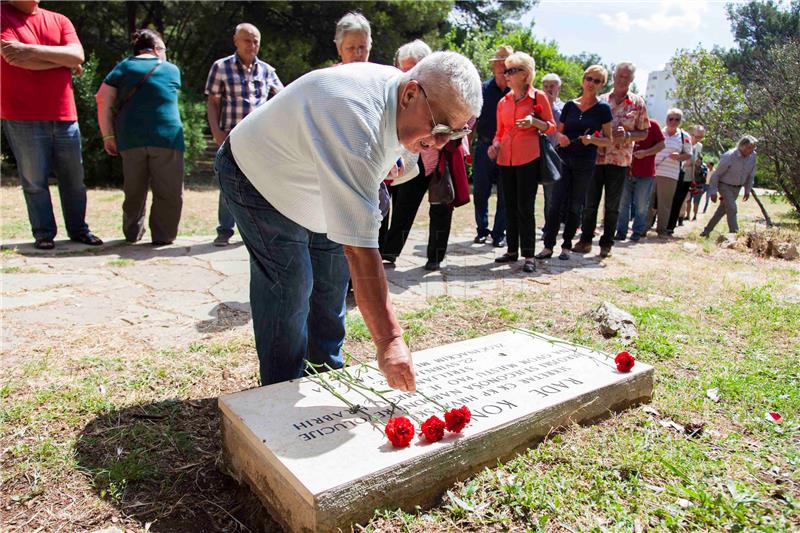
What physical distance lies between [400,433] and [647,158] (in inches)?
259

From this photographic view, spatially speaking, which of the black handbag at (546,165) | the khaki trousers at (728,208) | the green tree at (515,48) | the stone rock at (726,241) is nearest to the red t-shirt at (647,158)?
the stone rock at (726,241)

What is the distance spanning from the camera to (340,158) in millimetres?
1728

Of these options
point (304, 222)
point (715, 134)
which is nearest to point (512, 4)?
point (715, 134)

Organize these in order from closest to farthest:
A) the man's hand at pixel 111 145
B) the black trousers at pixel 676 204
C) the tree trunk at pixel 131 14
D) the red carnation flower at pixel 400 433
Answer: the red carnation flower at pixel 400 433 < the man's hand at pixel 111 145 < the black trousers at pixel 676 204 < the tree trunk at pixel 131 14

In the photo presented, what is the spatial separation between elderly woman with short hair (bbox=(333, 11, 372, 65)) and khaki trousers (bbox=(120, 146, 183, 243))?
208 cm

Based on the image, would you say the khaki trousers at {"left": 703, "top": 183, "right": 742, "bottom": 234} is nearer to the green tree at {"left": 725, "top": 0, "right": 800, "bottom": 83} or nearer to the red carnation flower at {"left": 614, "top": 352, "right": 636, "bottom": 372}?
the green tree at {"left": 725, "top": 0, "right": 800, "bottom": 83}

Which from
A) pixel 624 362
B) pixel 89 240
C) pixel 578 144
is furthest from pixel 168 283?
pixel 578 144

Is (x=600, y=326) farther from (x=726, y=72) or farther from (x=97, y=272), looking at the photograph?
(x=726, y=72)

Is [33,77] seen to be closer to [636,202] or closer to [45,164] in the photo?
[45,164]

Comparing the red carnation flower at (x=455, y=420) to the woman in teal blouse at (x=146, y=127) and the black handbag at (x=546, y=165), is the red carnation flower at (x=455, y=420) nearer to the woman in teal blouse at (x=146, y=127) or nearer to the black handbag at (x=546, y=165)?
the black handbag at (x=546, y=165)

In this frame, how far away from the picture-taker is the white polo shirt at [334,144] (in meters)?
1.73

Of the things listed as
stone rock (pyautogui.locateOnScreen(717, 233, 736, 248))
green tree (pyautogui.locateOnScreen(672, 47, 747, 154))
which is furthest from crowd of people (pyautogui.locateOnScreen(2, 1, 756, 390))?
green tree (pyautogui.locateOnScreen(672, 47, 747, 154))

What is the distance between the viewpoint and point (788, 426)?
248 centimetres

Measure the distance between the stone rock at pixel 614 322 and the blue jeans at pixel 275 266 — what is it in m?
1.93
